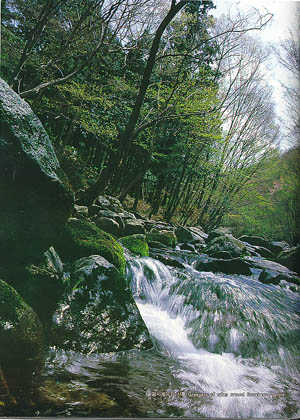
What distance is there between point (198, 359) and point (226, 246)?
3.36 meters

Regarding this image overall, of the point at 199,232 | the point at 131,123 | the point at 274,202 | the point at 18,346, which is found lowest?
the point at 18,346

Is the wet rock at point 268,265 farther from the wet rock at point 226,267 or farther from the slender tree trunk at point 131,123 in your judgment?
the slender tree trunk at point 131,123

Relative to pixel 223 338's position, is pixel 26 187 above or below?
above

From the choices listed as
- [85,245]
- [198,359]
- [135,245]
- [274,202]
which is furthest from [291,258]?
[85,245]

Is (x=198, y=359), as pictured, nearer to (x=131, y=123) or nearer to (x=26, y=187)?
(x=26, y=187)

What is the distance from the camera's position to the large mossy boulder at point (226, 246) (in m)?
4.93

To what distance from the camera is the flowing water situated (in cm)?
148

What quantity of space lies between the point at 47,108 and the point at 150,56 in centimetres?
145

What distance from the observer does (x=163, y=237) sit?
5.32 meters

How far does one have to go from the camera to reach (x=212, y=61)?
392 cm

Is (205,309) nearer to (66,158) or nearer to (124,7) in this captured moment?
(66,158)

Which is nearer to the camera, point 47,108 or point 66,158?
point 47,108

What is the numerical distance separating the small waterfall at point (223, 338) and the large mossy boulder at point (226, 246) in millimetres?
1457

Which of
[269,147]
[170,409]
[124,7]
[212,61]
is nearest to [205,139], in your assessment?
[212,61]
